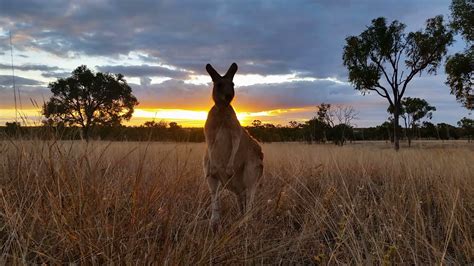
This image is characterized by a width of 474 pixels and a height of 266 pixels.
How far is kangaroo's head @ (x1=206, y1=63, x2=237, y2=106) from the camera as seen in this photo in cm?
484

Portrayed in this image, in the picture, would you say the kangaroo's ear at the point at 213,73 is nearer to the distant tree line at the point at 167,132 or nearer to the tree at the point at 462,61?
the distant tree line at the point at 167,132

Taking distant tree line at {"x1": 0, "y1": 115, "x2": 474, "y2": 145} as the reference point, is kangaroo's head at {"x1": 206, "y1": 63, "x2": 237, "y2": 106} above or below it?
above

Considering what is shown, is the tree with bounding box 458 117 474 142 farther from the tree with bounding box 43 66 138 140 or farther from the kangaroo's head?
the kangaroo's head

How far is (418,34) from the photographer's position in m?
33.2

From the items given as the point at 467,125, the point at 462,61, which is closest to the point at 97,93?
the point at 462,61

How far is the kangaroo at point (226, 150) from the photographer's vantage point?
4.74 m

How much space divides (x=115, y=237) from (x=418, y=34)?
116 feet

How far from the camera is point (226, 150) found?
4781 mm

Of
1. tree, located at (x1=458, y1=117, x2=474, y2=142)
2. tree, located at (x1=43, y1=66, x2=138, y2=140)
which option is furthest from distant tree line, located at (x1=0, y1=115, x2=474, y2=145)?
tree, located at (x1=43, y1=66, x2=138, y2=140)

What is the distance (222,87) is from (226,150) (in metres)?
0.75

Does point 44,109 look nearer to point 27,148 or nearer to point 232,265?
point 27,148

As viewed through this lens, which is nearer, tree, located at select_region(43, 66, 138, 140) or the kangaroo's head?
the kangaroo's head

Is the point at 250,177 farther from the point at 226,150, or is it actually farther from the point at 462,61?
the point at 462,61

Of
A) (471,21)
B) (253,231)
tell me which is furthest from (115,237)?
(471,21)
